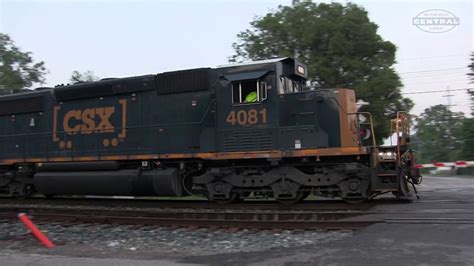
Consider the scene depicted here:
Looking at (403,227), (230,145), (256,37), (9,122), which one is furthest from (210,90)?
(256,37)

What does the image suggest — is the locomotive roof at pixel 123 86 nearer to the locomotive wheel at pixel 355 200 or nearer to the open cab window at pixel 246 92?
the open cab window at pixel 246 92

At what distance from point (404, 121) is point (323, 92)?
2.09 metres

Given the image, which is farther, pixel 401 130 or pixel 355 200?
pixel 401 130

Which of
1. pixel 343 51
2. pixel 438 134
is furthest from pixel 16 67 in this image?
pixel 438 134

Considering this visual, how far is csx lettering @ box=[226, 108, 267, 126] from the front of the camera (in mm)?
10492

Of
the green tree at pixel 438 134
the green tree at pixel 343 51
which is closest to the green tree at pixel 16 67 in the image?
the green tree at pixel 343 51

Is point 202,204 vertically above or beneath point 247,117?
beneath

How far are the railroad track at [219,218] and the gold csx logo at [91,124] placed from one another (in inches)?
92.7

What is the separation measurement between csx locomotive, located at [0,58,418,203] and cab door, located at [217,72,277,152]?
0.02 meters

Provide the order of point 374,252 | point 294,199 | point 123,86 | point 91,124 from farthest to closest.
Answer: point 91,124, point 123,86, point 294,199, point 374,252

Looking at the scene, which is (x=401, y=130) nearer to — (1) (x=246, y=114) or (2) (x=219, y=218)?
(1) (x=246, y=114)

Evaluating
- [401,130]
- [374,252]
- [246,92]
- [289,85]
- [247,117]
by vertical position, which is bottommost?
[374,252]

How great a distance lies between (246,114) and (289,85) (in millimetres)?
1334

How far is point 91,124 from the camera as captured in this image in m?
12.6
